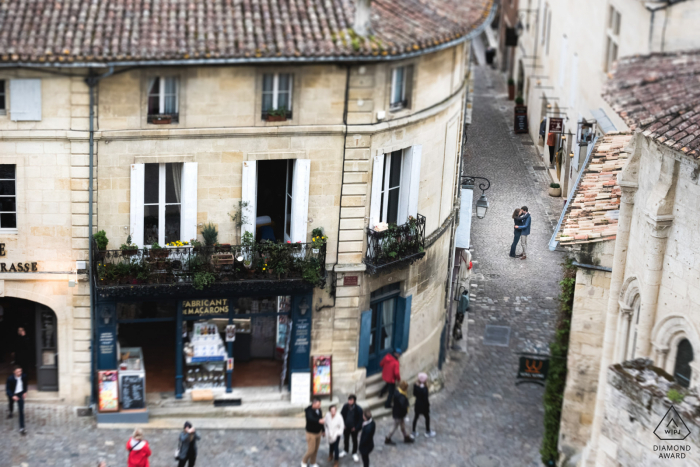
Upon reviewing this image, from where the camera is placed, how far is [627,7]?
3831 cm

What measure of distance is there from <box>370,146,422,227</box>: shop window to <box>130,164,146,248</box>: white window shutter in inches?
217

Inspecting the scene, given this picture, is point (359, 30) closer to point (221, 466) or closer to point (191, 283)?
point (191, 283)

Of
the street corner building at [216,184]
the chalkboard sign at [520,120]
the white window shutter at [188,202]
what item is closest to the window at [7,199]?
the street corner building at [216,184]

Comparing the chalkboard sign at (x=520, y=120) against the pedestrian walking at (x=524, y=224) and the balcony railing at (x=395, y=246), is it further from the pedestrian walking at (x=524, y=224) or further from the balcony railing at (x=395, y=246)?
the balcony railing at (x=395, y=246)

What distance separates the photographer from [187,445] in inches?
1013

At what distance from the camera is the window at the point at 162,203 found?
28172 millimetres

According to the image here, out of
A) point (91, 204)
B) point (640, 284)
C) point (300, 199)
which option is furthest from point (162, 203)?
point (640, 284)

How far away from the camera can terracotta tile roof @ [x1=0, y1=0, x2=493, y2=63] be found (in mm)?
25953

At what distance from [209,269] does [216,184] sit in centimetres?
201

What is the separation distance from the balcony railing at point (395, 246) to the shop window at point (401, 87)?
113 inches

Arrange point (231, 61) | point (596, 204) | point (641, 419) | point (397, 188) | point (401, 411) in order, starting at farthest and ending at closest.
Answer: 1. point (397, 188)
2. point (401, 411)
3. point (596, 204)
4. point (231, 61)
5. point (641, 419)

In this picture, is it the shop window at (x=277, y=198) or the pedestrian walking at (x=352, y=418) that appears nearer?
the pedestrian walking at (x=352, y=418)

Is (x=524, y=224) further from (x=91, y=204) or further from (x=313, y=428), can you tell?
(x=91, y=204)

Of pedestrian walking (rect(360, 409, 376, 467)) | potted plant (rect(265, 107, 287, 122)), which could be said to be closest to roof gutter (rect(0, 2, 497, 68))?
potted plant (rect(265, 107, 287, 122))
